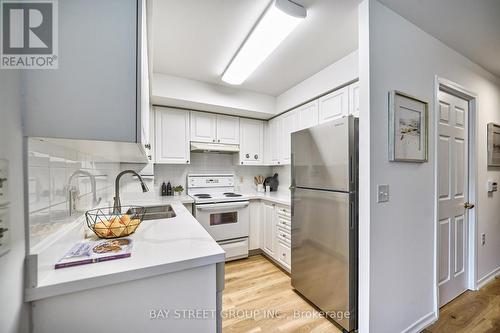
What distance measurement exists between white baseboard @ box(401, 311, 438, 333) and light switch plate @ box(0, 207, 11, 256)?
2243 mm

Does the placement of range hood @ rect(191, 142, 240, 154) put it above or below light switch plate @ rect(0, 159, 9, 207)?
above

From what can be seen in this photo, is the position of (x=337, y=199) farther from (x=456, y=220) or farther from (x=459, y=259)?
(x=459, y=259)

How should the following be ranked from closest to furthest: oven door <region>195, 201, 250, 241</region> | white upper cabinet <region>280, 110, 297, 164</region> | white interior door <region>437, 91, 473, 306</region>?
white interior door <region>437, 91, 473, 306</region> → oven door <region>195, 201, 250, 241</region> → white upper cabinet <region>280, 110, 297, 164</region>

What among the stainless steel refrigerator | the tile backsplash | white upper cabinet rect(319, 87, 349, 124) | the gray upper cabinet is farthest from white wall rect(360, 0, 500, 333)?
the tile backsplash

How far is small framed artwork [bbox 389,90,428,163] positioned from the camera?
1.40 meters

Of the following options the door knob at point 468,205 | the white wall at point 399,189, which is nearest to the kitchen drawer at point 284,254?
the white wall at point 399,189

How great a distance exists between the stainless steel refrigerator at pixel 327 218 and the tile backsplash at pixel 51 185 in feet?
5.35

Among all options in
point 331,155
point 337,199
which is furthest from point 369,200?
point 331,155

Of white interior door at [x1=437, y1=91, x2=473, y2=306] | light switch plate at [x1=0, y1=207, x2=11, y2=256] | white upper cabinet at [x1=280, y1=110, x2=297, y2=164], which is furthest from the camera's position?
white upper cabinet at [x1=280, y1=110, x2=297, y2=164]

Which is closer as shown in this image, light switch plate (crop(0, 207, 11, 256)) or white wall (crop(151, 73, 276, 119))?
light switch plate (crop(0, 207, 11, 256))

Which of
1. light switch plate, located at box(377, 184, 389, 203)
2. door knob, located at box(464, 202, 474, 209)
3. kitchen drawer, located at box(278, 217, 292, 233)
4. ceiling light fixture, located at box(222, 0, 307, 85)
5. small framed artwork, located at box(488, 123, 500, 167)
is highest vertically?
ceiling light fixture, located at box(222, 0, 307, 85)

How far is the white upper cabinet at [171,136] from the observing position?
8.68 ft

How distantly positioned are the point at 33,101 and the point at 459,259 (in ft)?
10.9

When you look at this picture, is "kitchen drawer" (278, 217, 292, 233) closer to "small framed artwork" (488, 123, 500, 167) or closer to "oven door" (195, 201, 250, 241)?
"oven door" (195, 201, 250, 241)
